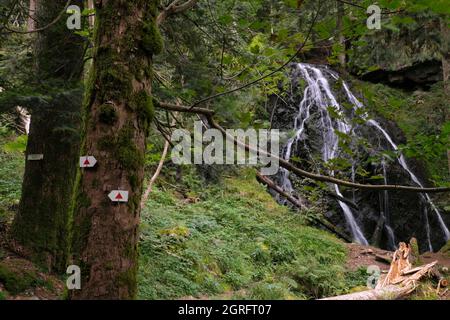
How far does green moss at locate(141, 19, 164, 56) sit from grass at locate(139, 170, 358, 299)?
14.3ft

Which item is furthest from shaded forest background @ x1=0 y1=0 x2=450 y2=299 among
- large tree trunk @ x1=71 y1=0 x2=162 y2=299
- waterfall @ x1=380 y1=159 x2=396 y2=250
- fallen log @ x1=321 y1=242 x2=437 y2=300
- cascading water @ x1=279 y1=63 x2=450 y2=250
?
waterfall @ x1=380 y1=159 x2=396 y2=250

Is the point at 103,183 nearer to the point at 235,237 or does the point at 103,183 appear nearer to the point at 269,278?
the point at 269,278

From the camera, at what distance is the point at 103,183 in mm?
2287

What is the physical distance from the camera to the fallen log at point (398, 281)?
7.01 meters

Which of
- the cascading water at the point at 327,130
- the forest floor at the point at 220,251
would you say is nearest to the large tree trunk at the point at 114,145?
the forest floor at the point at 220,251

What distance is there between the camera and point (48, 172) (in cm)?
537

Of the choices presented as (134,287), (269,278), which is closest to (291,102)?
(269,278)

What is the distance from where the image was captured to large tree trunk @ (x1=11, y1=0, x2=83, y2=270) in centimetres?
524

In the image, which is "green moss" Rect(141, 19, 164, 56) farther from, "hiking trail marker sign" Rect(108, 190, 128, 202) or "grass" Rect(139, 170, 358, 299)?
"grass" Rect(139, 170, 358, 299)

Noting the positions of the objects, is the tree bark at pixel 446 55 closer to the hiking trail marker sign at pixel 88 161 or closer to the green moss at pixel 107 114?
the green moss at pixel 107 114

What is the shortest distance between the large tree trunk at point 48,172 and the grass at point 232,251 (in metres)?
1.53

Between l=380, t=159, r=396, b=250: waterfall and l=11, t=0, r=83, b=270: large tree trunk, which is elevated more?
l=11, t=0, r=83, b=270: large tree trunk

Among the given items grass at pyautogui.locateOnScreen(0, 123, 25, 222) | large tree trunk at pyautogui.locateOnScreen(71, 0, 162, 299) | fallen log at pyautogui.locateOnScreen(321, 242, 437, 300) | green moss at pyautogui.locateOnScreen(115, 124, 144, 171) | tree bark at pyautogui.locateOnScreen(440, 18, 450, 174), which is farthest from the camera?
tree bark at pyautogui.locateOnScreen(440, 18, 450, 174)

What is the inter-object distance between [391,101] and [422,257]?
9174 millimetres
